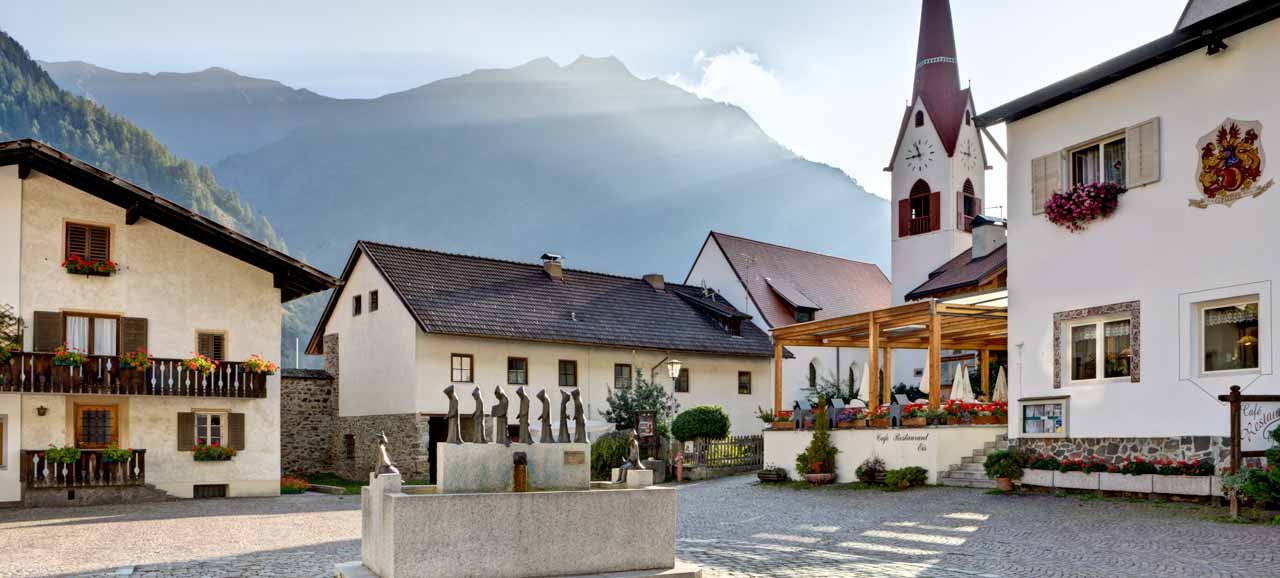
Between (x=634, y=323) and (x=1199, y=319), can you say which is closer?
(x=1199, y=319)

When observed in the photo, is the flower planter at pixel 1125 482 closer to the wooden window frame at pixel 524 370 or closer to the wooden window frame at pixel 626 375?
the wooden window frame at pixel 524 370

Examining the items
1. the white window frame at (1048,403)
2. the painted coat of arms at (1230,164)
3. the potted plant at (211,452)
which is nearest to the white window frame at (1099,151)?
the painted coat of arms at (1230,164)

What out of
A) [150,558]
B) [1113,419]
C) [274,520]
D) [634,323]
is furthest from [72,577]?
[634,323]

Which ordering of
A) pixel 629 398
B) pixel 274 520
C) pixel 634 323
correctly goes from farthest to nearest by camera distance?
pixel 634 323 → pixel 629 398 → pixel 274 520

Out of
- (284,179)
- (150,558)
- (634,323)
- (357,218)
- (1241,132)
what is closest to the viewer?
(150,558)

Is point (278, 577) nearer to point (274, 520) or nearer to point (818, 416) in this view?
point (274, 520)

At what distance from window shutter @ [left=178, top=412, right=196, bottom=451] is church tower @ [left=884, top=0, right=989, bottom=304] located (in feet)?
83.1

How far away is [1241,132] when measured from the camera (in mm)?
14023

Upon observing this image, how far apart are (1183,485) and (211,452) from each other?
63.5 ft

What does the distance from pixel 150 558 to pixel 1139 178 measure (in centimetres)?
1417

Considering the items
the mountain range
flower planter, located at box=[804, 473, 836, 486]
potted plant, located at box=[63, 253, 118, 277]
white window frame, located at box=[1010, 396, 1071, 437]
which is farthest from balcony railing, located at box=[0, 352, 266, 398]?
the mountain range

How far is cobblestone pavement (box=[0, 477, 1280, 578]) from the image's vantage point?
10.0 meters

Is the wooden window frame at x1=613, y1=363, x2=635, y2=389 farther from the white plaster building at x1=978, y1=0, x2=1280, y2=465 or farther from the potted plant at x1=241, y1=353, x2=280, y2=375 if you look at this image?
the white plaster building at x1=978, y1=0, x2=1280, y2=465

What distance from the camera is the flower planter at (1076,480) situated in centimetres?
1586
